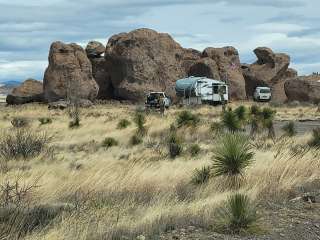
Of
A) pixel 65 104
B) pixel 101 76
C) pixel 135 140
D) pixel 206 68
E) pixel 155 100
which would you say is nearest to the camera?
pixel 135 140

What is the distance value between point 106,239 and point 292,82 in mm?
65896

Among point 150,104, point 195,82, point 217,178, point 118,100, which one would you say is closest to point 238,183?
point 217,178

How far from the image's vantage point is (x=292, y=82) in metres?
70.2

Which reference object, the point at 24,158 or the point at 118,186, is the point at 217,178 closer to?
the point at 118,186

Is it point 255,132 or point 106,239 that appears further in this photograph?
point 255,132

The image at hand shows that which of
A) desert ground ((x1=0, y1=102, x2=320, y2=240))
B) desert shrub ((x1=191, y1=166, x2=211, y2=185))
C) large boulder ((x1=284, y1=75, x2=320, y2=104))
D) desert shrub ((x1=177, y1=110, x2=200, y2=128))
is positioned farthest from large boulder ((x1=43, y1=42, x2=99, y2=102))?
desert shrub ((x1=191, y1=166, x2=211, y2=185))

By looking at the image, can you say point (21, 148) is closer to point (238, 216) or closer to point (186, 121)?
point (238, 216)

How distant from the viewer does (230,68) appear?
76.6 metres

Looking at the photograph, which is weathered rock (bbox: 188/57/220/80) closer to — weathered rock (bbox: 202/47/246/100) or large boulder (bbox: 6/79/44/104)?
weathered rock (bbox: 202/47/246/100)

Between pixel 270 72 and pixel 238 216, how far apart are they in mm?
74203

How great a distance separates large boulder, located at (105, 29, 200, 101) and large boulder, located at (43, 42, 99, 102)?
3879 mm

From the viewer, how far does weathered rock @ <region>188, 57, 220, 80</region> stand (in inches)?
2876

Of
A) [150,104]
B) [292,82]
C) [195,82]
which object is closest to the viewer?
[150,104]

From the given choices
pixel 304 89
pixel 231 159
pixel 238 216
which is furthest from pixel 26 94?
pixel 238 216
